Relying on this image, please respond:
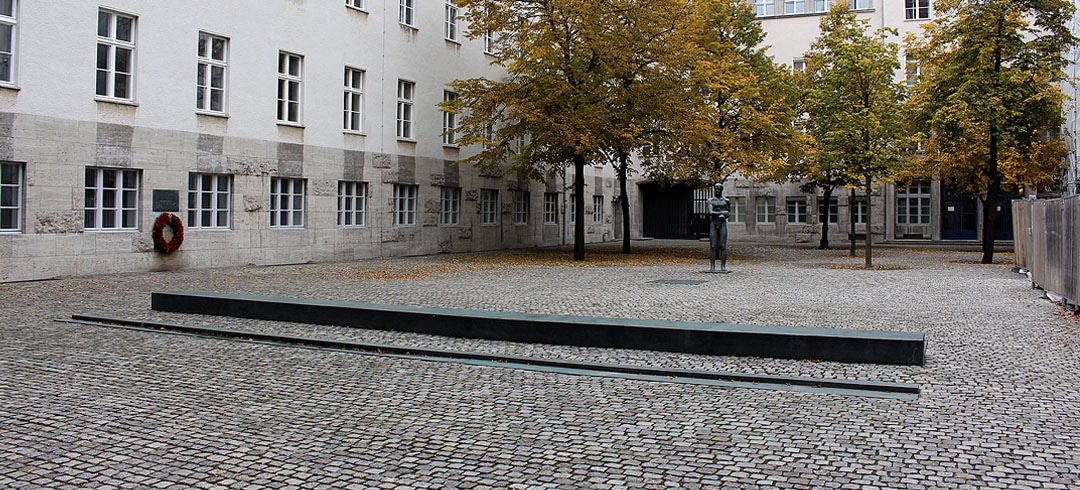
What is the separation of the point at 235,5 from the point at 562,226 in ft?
65.5

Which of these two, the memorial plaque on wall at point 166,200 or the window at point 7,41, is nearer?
the window at point 7,41

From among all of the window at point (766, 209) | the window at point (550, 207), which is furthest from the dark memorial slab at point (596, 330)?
the window at point (766, 209)

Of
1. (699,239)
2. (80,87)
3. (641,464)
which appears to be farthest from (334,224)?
(699,239)

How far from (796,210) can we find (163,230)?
3380 cm

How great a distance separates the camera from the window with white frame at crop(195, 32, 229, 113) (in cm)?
2281

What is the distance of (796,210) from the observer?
47375 millimetres

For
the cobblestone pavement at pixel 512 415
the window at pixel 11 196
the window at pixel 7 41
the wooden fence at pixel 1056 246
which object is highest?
the window at pixel 7 41

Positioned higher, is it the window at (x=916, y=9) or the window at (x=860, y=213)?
the window at (x=916, y=9)

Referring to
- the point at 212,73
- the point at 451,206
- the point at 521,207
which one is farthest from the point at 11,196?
the point at 521,207

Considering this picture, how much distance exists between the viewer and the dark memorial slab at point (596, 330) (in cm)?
939

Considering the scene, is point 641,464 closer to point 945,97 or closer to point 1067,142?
point 945,97

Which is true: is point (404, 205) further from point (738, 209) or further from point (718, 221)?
point (738, 209)

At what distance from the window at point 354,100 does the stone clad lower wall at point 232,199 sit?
33.8 inches

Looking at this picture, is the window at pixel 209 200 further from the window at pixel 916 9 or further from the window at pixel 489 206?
the window at pixel 916 9
